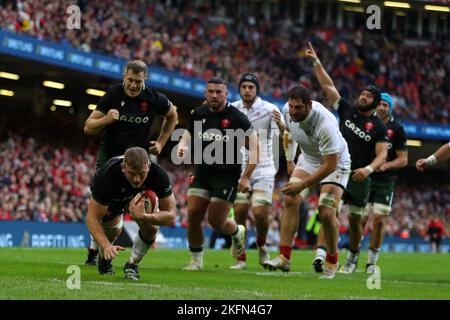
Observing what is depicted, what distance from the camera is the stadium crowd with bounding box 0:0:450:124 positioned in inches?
1201

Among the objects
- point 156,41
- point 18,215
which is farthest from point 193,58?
point 18,215

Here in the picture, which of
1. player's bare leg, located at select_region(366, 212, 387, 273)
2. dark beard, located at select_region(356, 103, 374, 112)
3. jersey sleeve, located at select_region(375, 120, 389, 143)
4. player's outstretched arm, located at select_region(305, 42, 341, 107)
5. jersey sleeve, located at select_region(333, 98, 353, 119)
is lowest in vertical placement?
player's bare leg, located at select_region(366, 212, 387, 273)

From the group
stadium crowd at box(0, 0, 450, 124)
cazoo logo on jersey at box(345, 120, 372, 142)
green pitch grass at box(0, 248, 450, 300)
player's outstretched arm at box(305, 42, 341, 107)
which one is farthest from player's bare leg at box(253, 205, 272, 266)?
stadium crowd at box(0, 0, 450, 124)

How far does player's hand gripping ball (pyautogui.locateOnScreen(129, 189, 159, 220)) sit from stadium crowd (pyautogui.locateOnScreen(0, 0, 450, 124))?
1886 cm

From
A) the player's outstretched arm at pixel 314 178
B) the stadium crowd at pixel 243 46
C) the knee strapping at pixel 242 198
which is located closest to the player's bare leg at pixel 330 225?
the player's outstretched arm at pixel 314 178

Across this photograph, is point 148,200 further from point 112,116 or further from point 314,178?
point 314,178

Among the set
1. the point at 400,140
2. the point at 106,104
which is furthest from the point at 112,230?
the point at 400,140

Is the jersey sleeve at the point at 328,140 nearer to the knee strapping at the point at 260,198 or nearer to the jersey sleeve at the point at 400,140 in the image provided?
the knee strapping at the point at 260,198

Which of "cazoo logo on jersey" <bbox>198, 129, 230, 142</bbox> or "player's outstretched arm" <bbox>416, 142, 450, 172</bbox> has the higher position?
"cazoo logo on jersey" <bbox>198, 129, 230, 142</bbox>

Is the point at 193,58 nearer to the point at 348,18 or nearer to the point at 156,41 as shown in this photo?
the point at 156,41

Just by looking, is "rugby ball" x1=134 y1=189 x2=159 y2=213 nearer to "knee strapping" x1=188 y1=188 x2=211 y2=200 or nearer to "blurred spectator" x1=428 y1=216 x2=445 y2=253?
"knee strapping" x1=188 y1=188 x2=211 y2=200

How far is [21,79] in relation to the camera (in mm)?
32562

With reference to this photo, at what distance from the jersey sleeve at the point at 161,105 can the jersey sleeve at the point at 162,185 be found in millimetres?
2239

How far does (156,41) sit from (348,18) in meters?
16.4
